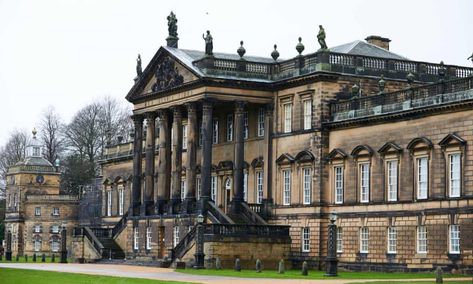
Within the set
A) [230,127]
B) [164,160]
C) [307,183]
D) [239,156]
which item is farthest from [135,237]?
[307,183]

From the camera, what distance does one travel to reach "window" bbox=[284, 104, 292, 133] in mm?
73750

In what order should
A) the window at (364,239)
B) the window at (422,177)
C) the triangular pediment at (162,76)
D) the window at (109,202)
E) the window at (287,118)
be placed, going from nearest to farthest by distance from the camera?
the window at (422,177), the window at (364,239), the window at (287,118), the triangular pediment at (162,76), the window at (109,202)

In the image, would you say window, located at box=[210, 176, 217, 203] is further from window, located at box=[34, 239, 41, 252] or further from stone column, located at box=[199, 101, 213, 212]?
window, located at box=[34, 239, 41, 252]

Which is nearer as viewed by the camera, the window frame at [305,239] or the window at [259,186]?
the window frame at [305,239]

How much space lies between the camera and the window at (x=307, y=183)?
71500 millimetres

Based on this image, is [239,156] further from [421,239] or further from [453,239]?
[453,239]

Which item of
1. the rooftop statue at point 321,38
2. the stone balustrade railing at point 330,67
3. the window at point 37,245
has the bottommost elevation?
the window at point 37,245

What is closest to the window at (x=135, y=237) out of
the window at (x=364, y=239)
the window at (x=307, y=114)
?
the window at (x=307, y=114)

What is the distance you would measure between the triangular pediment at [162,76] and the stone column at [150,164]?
1953 mm

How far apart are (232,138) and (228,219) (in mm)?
9728

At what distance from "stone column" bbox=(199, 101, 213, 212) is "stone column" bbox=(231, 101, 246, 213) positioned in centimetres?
172

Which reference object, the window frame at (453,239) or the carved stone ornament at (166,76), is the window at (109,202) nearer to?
the carved stone ornament at (166,76)

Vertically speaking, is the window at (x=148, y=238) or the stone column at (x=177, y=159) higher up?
the stone column at (x=177, y=159)

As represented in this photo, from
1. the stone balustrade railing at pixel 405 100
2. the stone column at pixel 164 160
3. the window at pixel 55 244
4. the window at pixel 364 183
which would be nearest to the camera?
the stone balustrade railing at pixel 405 100
